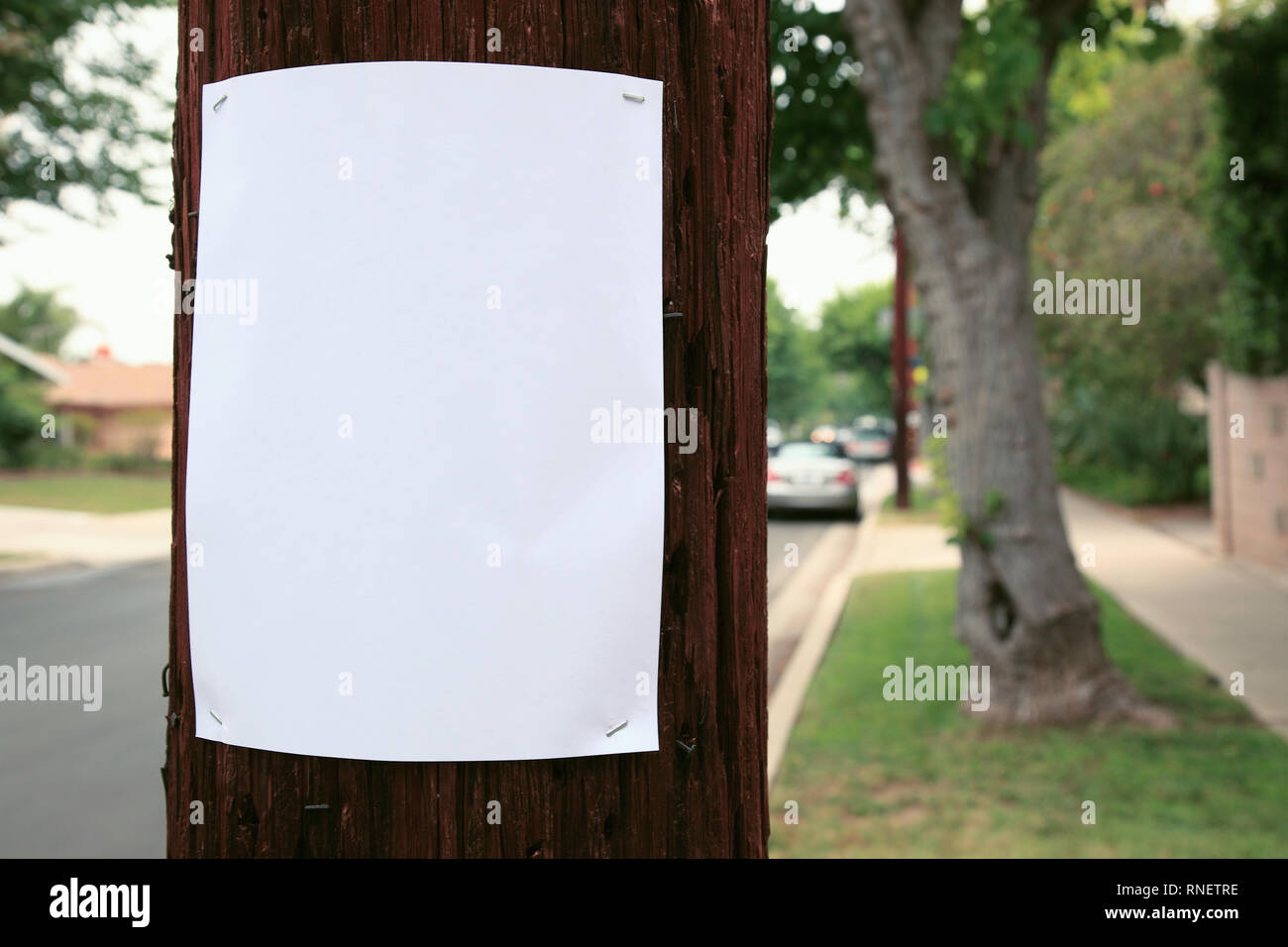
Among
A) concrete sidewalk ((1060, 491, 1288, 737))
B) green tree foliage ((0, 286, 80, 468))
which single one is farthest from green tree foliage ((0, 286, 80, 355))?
concrete sidewalk ((1060, 491, 1288, 737))

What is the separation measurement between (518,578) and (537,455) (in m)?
0.15

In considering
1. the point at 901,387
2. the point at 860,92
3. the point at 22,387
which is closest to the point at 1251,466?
the point at 860,92

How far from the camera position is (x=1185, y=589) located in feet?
38.7

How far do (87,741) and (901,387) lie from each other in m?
19.3

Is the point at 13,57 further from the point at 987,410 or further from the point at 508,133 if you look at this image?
the point at 508,133

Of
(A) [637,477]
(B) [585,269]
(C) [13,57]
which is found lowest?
(A) [637,477]

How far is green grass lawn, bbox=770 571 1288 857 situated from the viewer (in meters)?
5.13

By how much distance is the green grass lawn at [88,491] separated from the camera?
93.7ft

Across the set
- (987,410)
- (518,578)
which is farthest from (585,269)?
(987,410)

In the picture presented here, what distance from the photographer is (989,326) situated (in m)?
7.03

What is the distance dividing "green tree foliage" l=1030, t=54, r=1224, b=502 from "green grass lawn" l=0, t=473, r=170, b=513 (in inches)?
843

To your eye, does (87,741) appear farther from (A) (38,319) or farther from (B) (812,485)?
(A) (38,319)

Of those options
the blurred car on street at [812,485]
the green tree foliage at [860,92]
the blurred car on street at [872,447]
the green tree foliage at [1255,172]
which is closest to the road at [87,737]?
the green tree foliage at [860,92]

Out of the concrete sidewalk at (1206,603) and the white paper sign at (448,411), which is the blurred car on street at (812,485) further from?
the white paper sign at (448,411)
